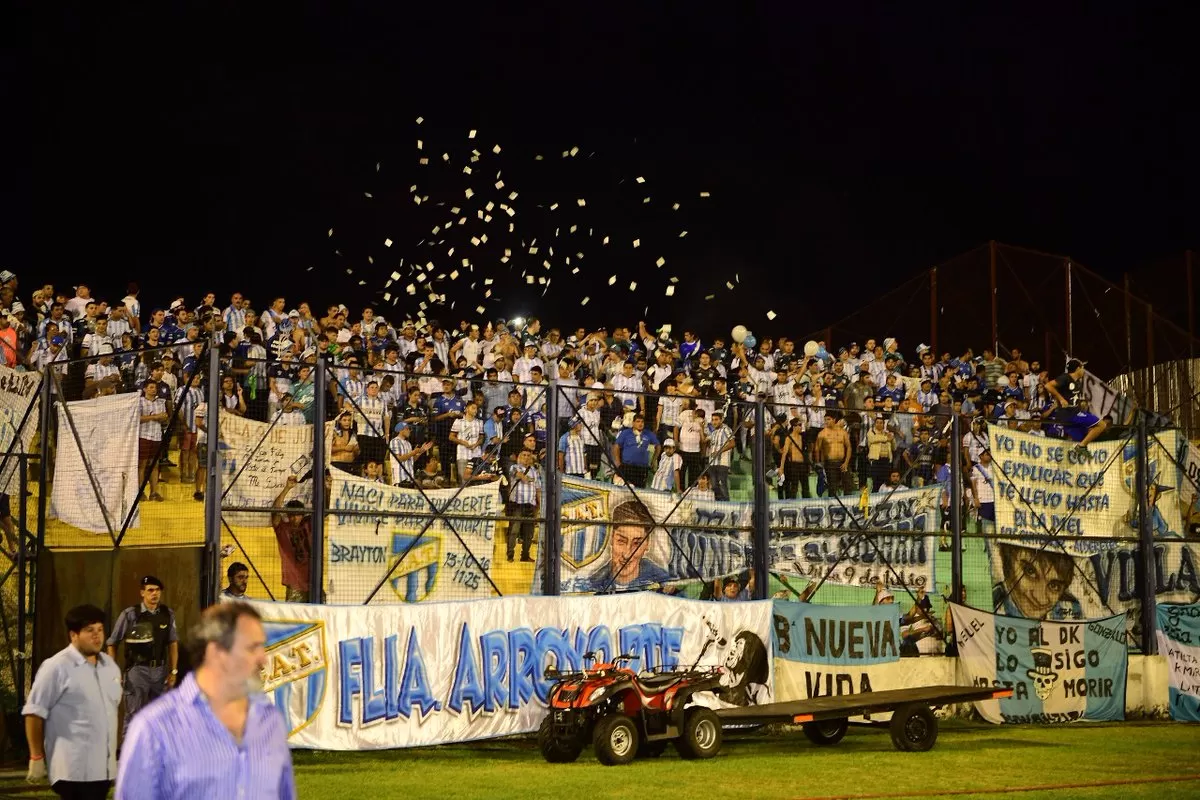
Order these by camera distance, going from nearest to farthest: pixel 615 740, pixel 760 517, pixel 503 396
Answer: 1. pixel 615 740
2. pixel 760 517
3. pixel 503 396

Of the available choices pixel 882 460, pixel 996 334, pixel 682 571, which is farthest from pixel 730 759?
pixel 996 334

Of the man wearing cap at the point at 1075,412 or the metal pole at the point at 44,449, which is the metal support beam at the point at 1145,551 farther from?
the metal pole at the point at 44,449

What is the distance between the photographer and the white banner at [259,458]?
17219 mm

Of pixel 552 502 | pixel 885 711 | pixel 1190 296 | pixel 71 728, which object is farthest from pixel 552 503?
A: pixel 1190 296

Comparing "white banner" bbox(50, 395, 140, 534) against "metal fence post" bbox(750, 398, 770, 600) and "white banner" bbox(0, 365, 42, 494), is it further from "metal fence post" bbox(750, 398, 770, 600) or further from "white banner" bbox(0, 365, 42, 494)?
"metal fence post" bbox(750, 398, 770, 600)

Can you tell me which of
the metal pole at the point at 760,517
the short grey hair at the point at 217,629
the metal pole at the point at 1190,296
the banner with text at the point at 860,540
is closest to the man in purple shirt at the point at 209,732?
the short grey hair at the point at 217,629

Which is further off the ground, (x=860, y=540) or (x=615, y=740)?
(x=860, y=540)

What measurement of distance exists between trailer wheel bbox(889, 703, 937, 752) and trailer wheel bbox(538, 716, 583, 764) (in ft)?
13.2

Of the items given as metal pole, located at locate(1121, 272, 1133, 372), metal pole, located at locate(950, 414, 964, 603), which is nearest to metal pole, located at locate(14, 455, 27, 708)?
metal pole, located at locate(950, 414, 964, 603)

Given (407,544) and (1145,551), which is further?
(1145,551)

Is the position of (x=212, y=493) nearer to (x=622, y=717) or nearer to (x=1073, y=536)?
(x=622, y=717)

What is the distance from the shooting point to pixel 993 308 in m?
38.4

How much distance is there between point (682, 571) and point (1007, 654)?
16.8 ft

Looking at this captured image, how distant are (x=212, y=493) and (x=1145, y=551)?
51.9ft
